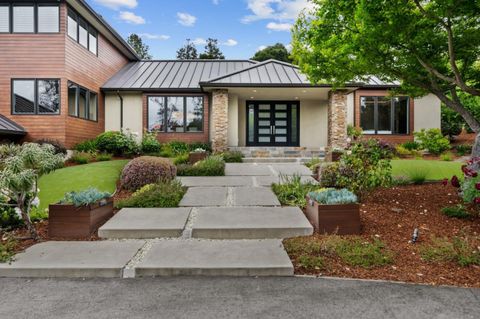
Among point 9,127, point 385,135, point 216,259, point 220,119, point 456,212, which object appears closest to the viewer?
point 216,259

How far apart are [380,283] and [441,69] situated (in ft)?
19.6

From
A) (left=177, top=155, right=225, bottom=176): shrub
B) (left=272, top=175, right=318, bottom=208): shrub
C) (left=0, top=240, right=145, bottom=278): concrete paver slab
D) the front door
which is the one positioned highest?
the front door

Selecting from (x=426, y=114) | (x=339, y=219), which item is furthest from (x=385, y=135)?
(x=339, y=219)

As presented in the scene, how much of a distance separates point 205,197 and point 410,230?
138 inches

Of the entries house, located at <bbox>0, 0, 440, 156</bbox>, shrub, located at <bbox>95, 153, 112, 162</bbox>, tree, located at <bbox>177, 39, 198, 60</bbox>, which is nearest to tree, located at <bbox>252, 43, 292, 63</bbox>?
tree, located at <bbox>177, 39, 198, 60</bbox>

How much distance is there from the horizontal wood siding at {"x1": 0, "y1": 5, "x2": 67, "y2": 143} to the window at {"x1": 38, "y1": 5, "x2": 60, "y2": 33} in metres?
0.22

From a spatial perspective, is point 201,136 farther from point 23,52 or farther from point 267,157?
point 23,52

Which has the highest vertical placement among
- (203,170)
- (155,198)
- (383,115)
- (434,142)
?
(383,115)

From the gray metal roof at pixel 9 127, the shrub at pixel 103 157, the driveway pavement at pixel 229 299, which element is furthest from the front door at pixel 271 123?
the driveway pavement at pixel 229 299

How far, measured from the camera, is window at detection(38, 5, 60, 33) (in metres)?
11.9

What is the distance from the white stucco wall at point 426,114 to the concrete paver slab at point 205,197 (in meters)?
13.1

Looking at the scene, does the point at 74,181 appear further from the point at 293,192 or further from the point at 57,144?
the point at 293,192

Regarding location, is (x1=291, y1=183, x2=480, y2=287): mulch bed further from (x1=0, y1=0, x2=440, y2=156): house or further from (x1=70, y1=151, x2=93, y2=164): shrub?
(x1=70, y1=151, x2=93, y2=164): shrub

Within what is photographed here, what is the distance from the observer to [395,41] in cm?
600
